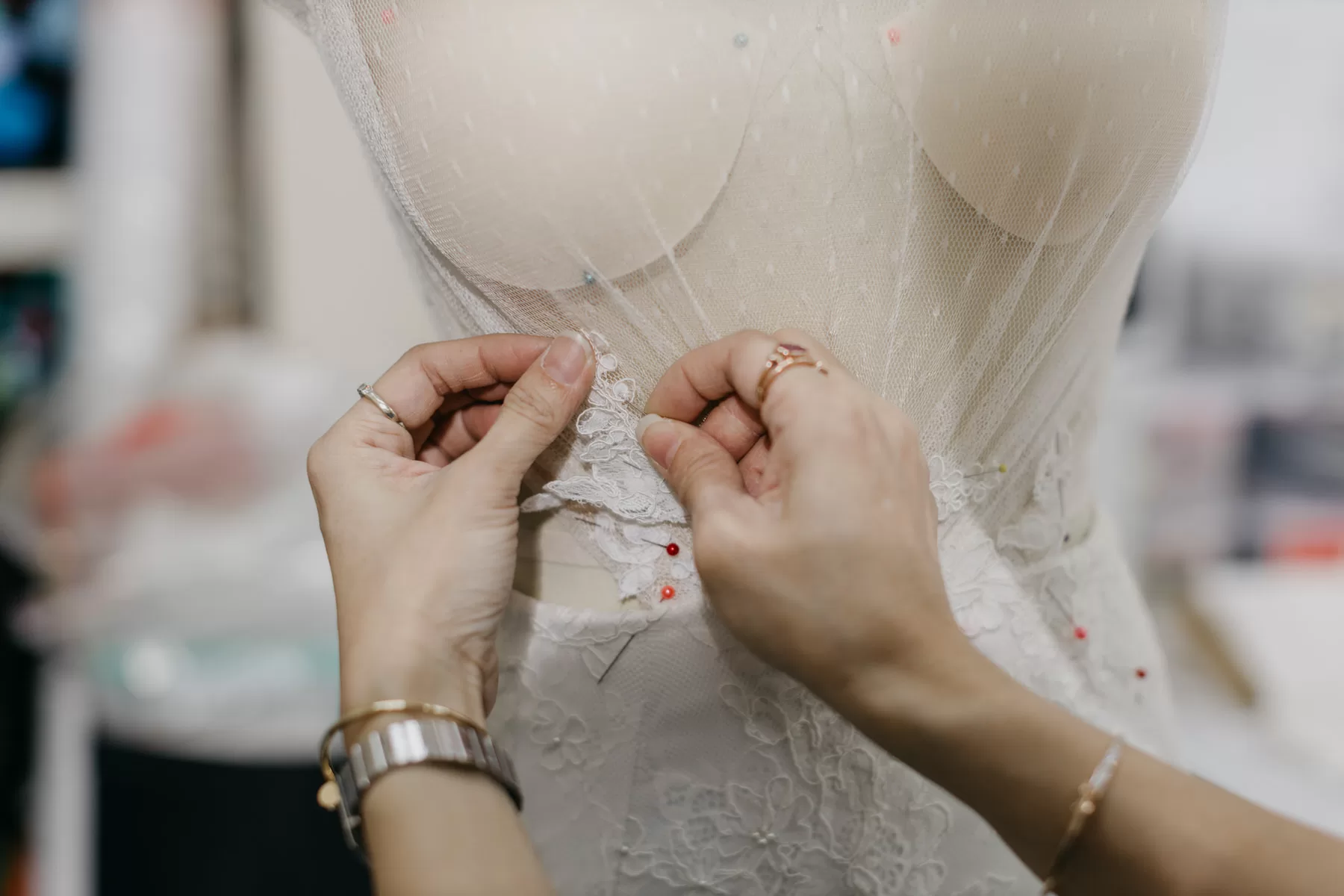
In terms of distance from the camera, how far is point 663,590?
1.93 ft

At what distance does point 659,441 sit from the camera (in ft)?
1.80

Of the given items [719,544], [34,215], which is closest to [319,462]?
[719,544]

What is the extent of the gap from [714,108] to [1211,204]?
1.49 meters

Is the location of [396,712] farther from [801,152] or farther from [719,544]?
[801,152]

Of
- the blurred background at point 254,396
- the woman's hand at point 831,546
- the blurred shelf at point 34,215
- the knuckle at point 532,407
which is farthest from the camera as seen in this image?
the blurred shelf at point 34,215

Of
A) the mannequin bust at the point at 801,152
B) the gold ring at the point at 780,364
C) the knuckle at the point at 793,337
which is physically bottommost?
the gold ring at the point at 780,364

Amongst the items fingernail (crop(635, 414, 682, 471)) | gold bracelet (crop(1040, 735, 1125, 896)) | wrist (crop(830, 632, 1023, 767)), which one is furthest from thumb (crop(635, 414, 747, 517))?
gold bracelet (crop(1040, 735, 1125, 896))

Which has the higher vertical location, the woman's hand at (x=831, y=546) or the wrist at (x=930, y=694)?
the woman's hand at (x=831, y=546)

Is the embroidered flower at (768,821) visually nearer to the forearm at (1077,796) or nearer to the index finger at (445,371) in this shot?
the forearm at (1077,796)

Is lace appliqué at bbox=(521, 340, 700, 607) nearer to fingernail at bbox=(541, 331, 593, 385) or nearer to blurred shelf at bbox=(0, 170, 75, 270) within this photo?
fingernail at bbox=(541, 331, 593, 385)

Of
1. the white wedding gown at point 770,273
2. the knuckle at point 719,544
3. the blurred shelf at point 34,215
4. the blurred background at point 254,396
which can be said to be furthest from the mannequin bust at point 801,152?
the blurred shelf at point 34,215

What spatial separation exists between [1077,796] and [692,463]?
25 centimetres

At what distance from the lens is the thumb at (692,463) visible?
496 mm

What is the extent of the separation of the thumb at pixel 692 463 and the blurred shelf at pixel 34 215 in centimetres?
167
